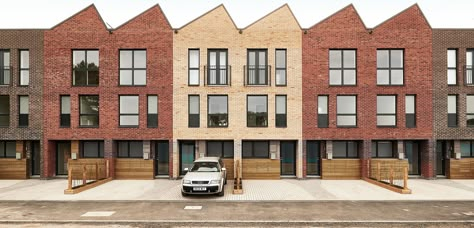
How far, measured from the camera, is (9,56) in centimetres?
1995

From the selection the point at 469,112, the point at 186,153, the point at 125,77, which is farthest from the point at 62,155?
the point at 469,112

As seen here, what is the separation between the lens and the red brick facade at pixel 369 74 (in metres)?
19.5

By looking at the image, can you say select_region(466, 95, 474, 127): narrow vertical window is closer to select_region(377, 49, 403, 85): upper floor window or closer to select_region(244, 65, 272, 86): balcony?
select_region(377, 49, 403, 85): upper floor window

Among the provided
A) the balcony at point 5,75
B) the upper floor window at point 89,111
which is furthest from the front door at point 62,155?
the balcony at point 5,75

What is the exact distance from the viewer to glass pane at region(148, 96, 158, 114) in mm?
19766

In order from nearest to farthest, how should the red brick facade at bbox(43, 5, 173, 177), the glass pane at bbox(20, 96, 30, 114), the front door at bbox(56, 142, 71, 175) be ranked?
the red brick facade at bbox(43, 5, 173, 177)
the glass pane at bbox(20, 96, 30, 114)
the front door at bbox(56, 142, 71, 175)

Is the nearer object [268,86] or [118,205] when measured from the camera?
[118,205]

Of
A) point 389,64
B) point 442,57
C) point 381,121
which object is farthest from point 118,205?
point 442,57

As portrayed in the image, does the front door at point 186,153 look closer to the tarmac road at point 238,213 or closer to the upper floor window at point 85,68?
the tarmac road at point 238,213

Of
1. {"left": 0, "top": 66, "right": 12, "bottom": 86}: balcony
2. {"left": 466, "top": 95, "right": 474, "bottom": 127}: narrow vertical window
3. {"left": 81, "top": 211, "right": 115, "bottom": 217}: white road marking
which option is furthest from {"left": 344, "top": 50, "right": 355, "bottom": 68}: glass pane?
{"left": 0, "top": 66, "right": 12, "bottom": 86}: balcony

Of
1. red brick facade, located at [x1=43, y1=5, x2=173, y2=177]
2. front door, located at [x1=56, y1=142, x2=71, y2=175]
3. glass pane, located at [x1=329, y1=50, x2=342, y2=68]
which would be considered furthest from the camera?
front door, located at [x1=56, y1=142, x2=71, y2=175]

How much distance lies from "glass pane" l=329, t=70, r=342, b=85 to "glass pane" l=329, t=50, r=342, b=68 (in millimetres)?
386

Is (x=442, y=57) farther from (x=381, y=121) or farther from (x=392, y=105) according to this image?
(x=381, y=121)

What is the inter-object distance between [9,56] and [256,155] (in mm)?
17053
